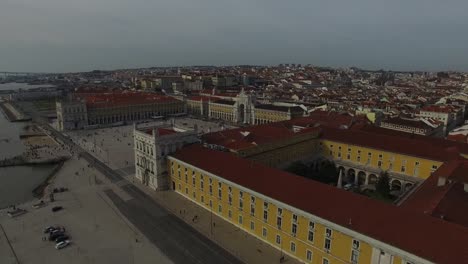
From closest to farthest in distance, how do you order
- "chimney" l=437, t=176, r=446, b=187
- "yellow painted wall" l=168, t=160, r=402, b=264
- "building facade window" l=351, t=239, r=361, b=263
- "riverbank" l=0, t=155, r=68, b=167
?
"building facade window" l=351, t=239, r=361, b=263
"yellow painted wall" l=168, t=160, r=402, b=264
"chimney" l=437, t=176, r=446, b=187
"riverbank" l=0, t=155, r=68, b=167

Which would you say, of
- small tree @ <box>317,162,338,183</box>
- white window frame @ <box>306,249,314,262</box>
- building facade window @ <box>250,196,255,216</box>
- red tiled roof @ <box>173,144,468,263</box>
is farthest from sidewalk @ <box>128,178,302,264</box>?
small tree @ <box>317,162,338,183</box>

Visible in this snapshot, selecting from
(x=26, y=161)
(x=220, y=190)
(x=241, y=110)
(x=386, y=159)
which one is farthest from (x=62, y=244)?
(x=241, y=110)

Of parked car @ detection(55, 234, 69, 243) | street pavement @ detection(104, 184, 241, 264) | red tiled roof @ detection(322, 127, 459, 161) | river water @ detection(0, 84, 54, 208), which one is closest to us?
street pavement @ detection(104, 184, 241, 264)

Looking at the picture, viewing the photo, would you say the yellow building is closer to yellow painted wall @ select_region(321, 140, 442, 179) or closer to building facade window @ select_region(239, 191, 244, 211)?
yellow painted wall @ select_region(321, 140, 442, 179)

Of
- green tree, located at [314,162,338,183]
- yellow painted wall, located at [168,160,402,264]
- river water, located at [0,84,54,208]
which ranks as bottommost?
river water, located at [0,84,54,208]

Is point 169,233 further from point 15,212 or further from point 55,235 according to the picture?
point 15,212

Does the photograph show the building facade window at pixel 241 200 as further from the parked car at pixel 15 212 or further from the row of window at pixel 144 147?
the parked car at pixel 15 212
